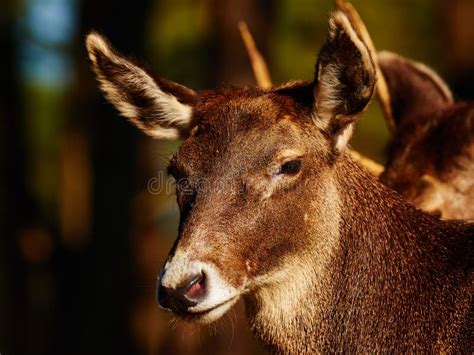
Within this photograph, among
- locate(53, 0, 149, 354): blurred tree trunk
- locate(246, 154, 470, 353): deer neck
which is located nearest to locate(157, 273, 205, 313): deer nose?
locate(246, 154, 470, 353): deer neck

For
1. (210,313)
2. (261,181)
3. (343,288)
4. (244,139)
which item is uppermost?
(244,139)

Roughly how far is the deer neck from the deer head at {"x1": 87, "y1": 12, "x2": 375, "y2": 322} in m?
0.05

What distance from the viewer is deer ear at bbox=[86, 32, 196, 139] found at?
5.87 metres

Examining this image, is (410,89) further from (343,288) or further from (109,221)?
(109,221)

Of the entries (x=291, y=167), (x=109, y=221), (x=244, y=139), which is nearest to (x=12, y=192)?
(x=109, y=221)

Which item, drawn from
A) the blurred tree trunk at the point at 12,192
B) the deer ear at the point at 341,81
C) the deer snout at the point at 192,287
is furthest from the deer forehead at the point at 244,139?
the blurred tree trunk at the point at 12,192

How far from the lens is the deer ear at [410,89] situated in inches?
316

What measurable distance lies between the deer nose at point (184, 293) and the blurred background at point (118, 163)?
182cm

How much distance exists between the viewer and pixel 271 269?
5.18 m

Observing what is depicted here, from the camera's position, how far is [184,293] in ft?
15.5

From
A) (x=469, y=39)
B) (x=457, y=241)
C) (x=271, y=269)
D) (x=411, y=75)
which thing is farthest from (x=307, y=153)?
(x=469, y=39)

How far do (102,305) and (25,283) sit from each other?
3.38 meters

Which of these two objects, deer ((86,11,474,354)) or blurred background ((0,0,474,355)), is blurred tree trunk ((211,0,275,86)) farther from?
deer ((86,11,474,354))

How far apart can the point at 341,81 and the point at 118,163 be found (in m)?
8.73
